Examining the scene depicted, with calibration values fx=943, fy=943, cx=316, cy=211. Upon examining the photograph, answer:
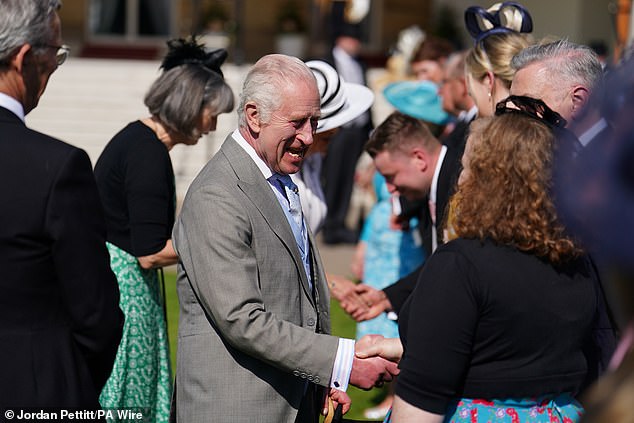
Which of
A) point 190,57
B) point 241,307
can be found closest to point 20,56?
point 241,307

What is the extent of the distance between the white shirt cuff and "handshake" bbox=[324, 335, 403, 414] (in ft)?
0.07

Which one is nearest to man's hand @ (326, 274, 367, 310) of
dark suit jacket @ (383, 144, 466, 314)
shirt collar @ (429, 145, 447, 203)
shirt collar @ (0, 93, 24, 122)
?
dark suit jacket @ (383, 144, 466, 314)

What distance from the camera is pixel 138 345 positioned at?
4.29 m

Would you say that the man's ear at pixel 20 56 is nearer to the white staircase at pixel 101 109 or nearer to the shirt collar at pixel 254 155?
the shirt collar at pixel 254 155

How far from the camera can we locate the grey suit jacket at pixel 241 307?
2.82m

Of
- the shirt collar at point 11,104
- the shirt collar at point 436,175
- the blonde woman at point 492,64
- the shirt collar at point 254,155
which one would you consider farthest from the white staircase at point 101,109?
the shirt collar at point 11,104

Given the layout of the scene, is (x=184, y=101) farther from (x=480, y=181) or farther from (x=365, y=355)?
(x=480, y=181)

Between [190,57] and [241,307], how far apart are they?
80.5 inches

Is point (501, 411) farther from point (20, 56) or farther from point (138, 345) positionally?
point (138, 345)

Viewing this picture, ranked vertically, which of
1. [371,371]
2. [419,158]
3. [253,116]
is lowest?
[371,371]

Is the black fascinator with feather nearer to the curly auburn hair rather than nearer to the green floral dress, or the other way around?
the green floral dress

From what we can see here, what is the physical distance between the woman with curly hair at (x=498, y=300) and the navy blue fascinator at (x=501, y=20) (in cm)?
175

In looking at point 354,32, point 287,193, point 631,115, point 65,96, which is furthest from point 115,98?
point 631,115

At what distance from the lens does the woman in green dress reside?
13.5 ft
